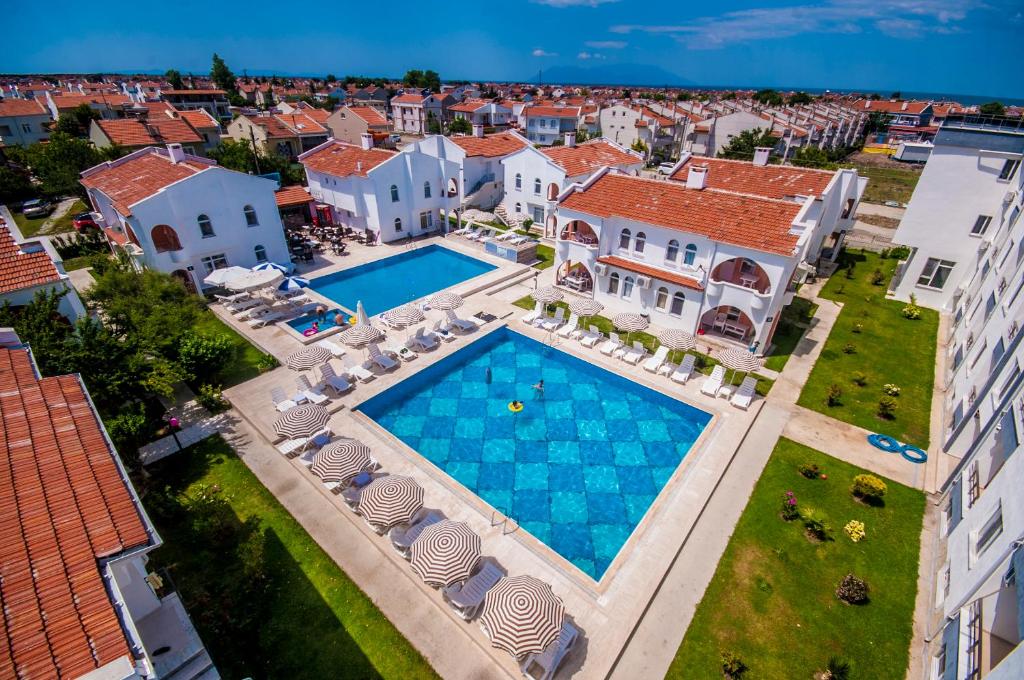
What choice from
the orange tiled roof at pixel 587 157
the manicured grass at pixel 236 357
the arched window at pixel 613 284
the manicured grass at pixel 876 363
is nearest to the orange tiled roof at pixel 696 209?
the arched window at pixel 613 284

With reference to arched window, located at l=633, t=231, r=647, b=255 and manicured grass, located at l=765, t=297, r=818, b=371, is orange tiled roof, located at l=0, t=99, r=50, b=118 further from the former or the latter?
manicured grass, located at l=765, t=297, r=818, b=371

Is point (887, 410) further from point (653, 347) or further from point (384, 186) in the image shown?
point (384, 186)

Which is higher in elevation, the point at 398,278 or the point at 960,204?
the point at 960,204

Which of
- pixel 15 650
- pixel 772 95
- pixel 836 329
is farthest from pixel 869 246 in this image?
pixel 772 95

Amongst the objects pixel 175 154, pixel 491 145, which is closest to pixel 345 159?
pixel 175 154

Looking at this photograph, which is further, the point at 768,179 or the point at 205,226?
the point at 768,179

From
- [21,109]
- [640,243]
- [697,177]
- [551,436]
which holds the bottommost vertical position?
[551,436]

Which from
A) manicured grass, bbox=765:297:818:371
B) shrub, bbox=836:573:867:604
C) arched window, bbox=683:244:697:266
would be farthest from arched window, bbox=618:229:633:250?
shrub, bbox=836:573:867:604
